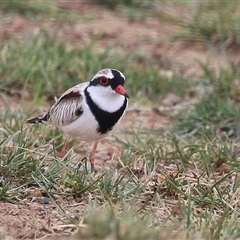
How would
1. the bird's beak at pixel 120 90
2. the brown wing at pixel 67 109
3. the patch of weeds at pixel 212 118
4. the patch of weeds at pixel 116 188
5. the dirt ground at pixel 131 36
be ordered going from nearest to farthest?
the patch of weeds at pixel 116 188
the bird's beak at pixel 120 90
the brown wing at pixel 67 109
the patch of weeds at pixel 212 118
the dirt ground at pixel 131 36

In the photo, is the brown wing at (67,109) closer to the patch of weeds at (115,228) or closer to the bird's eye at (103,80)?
the bird's eye at (103,80)

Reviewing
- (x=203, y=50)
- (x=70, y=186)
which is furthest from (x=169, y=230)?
(x=203, y=50)

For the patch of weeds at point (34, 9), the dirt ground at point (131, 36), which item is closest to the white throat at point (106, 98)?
the dirt ground at point (131, 36)

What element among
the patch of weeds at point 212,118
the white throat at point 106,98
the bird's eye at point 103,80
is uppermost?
the bird's eye at point 103,80

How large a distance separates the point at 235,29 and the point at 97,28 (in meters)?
1.48

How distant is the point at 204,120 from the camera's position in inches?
252

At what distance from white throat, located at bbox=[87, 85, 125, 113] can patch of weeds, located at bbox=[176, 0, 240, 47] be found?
332cm

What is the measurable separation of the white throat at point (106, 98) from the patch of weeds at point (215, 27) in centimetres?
332

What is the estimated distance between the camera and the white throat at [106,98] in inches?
210

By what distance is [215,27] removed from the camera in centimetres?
849

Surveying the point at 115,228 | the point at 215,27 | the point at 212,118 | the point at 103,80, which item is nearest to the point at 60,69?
the point at 212,118

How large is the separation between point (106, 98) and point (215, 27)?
3.40 meters

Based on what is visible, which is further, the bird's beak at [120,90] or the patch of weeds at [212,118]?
the patch of weeds at [212,118]

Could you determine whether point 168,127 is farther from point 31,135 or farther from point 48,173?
point 48,173
